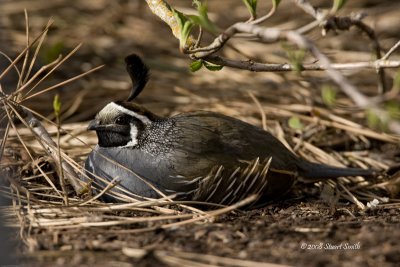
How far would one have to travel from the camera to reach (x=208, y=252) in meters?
4.01

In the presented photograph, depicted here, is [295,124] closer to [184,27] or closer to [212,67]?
[212,67]

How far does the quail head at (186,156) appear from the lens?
5.10 meters

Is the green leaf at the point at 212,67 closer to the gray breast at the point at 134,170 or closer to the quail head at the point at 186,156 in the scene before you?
the quail head at the point at 186,156

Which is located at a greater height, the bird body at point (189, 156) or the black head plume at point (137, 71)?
the black head plume at point (137, 71)

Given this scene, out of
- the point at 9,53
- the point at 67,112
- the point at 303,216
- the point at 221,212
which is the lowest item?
the point at 303,216

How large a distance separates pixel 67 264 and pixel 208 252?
2.65 ft

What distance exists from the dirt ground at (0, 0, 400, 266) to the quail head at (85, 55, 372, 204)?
25 cm

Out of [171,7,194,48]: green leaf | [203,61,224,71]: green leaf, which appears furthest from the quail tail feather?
[171,7,194,48]: green leaf

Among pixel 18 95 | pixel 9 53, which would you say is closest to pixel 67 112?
pixel 9 53

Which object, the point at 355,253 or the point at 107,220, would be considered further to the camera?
the point at 107,220

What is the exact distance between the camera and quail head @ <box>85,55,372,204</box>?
16.7 feet

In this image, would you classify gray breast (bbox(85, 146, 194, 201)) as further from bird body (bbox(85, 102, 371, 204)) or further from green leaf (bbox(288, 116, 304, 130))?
green leaf (bbox(288, 116, 304, 130))

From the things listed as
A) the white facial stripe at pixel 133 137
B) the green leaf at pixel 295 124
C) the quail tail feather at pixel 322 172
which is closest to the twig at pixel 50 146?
the white facial stripe at pixel 133 137

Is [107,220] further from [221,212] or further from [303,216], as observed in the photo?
[303,216]
